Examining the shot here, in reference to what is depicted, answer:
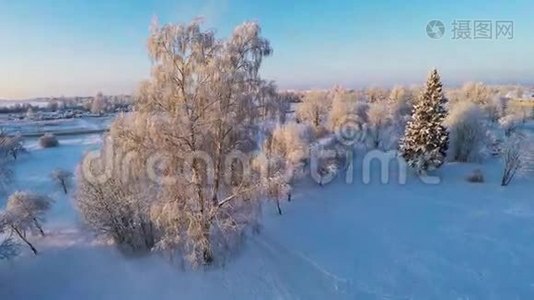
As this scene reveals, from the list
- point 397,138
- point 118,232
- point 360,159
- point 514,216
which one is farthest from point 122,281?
point 397,138

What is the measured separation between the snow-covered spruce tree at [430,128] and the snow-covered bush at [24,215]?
831 inches

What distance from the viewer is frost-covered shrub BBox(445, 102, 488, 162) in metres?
27.8

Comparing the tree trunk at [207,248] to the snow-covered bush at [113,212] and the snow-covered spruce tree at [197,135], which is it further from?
the snow-covered bush at [113,212]

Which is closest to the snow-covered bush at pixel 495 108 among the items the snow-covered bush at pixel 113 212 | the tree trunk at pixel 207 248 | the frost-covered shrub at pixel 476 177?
Result: the frost-covered shrub at pixel 476 177

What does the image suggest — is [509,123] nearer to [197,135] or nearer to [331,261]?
[331,261]

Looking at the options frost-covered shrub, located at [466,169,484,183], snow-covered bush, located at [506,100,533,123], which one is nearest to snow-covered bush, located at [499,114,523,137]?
snow-covered bush, located at [506,100,533,123]

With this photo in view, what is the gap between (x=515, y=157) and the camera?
22.4m

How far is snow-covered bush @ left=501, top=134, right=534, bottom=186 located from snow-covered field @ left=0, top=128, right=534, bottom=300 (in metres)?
4.15

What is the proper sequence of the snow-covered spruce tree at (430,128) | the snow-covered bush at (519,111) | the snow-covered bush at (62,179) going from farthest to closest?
1. the snow-covered bush at (519,111)
2. the snow-covered spruce tree at (430,128)
3. the snow-covered bush at (62,179)

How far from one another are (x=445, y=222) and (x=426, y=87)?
10445 millimetres

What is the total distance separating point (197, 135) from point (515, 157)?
2089 centimetres

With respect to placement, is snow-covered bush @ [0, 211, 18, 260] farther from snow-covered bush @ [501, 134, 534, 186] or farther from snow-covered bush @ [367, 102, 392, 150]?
snow-covered bush @ [367, 102, 392, 150]

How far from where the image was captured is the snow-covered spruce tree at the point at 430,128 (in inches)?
926

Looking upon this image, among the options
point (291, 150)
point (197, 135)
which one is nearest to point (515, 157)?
point (291, 150)
